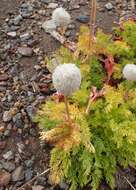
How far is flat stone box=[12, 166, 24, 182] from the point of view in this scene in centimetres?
242

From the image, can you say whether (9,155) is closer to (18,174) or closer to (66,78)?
(18,174)

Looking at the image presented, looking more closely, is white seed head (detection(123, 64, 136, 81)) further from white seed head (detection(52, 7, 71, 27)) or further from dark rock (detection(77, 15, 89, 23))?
dark rock (detection(77, 15, 89, 23))

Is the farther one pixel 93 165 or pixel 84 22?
pixel 84 22

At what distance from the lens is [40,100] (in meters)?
2.77

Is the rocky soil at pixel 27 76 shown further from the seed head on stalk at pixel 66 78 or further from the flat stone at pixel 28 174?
the seed head on stalk at pixel 66 78

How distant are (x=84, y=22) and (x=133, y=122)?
135 cm

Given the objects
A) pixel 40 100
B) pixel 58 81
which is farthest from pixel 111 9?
pixel 58 81

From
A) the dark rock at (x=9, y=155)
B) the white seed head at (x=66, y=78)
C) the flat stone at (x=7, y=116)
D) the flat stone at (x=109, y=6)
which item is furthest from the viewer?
the flat stone at (x=109, y=6)

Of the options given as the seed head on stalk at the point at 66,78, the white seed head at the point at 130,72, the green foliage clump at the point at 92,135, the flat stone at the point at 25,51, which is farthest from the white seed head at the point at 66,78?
the flat stone at the point at 25,51

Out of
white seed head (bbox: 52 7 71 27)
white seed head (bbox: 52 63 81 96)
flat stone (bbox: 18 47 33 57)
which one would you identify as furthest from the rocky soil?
white seed head (bbox: 52 63 81 96)

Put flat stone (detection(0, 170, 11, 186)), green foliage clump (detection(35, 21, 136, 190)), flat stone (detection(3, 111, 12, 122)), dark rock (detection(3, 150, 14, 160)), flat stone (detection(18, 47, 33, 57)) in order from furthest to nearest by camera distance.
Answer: flat stone (detection(18, 47, 33, 57))
flat stone (detection(3, 111, 12, 122))
dark rock (detection(3, 150, 14, 160))
flat stone (detection(0, 170, 11, 186))
green foliage clump (detection(35, 21, 136, 190))

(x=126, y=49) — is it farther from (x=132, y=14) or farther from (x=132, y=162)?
(x=132, y=14)

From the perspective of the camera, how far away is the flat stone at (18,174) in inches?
95.2

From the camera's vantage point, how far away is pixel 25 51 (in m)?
3.13
